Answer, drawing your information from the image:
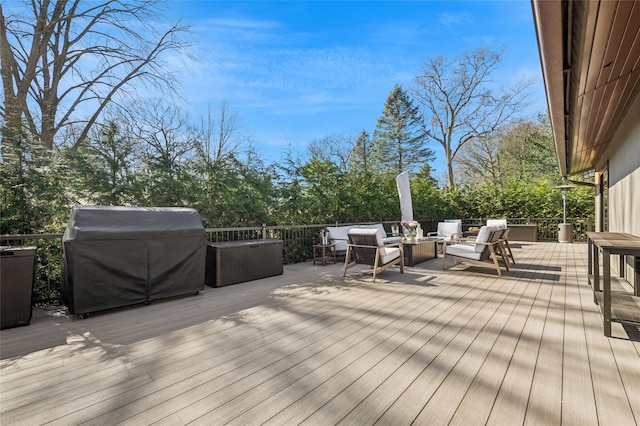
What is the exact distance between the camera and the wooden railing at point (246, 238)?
369cm

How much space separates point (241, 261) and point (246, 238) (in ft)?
3.09

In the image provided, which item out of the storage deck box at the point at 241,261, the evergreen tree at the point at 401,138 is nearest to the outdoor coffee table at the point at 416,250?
the storage deck box at the point at 241,261

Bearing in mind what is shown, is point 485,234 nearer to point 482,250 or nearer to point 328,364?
point 482,250

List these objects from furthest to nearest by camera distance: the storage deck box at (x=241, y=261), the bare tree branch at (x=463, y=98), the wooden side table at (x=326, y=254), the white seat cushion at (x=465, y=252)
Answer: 1. the bare tree branch at (x=463, y=98)
2. the wooden side table at (x=326, y=254)
3. the white seat cushion at (x=465, y=252)
4. the storage deck box at (x=241, y=261)

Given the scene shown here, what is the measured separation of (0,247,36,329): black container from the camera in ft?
9.55

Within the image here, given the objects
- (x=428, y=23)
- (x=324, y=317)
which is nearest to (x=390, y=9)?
(x=428, y=23)

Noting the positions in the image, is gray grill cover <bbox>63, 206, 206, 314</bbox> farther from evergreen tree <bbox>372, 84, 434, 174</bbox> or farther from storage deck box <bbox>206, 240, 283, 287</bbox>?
evergreen tree <bbox>372, 84, 434, 174</bbox>

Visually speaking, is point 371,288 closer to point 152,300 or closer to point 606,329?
point 606,329

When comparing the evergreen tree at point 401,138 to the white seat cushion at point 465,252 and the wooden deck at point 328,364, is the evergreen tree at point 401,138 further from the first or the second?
the wooden deck at point 328,364

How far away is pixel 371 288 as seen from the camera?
4531mm

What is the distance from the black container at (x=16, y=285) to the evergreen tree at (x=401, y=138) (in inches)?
814

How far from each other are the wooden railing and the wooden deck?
0.63 meters

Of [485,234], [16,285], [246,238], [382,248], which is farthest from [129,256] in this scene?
[485,234]

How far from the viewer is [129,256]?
3.61 metres
